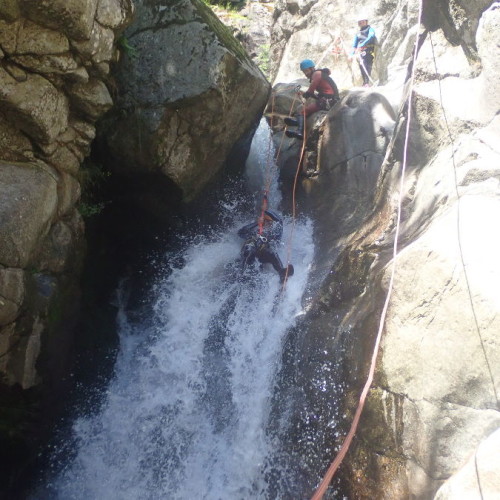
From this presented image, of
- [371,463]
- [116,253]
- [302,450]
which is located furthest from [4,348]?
[371,463]

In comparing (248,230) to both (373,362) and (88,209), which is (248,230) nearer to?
(88,209)

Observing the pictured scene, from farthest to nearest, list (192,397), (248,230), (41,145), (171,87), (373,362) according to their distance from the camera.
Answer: (248,230) < (171,87) < (192,397) < (41,145) < (373,362)

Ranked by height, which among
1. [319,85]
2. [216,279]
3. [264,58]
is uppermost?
[319,85]

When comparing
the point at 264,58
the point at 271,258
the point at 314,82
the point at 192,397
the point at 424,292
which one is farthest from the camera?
the point at 264,58

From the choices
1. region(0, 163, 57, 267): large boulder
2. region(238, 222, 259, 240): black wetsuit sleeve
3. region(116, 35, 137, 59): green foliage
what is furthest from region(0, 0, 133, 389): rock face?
region(238, 222, 259, 240): black wetsuit sleeve

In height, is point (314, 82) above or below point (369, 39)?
below

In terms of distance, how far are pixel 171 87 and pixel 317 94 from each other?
3795 mm

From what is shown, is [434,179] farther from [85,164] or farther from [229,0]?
[229,0]

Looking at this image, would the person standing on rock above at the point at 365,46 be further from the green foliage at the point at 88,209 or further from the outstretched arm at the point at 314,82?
the green foliage at the point at 88,209

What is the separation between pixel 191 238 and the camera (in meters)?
6.91

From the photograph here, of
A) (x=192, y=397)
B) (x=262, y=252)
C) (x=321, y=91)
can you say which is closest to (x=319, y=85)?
(x=321, y=91)

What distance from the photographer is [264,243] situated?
6316 millimetres

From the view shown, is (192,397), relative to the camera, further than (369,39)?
No

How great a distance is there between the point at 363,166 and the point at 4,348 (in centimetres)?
559
